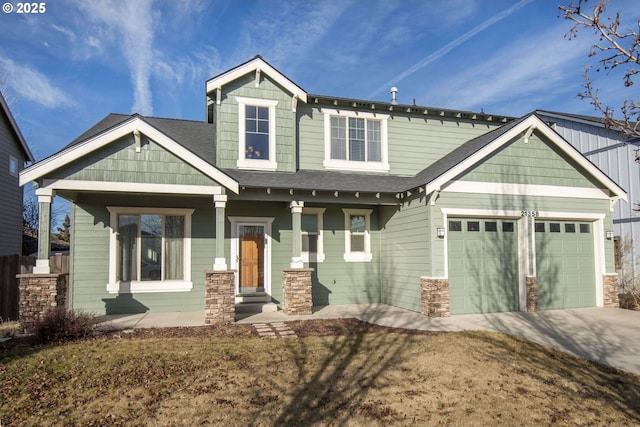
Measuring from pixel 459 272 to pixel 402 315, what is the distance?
1946 millimetres

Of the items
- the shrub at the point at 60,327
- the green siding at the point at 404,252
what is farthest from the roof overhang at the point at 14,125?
the green siding at the point at 404,252

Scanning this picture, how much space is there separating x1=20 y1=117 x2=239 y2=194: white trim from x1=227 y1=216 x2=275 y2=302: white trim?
2112 mm

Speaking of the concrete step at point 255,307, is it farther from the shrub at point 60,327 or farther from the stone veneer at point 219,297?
the shrub at point 60,327

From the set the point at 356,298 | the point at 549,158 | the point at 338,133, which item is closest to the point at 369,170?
the point at 338,133

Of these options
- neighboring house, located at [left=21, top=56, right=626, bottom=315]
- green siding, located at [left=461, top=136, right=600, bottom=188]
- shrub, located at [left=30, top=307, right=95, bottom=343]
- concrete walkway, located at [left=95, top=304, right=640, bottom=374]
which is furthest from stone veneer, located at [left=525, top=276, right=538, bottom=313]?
shrub, located at [left=30, top=307, right=95, bottom=343]

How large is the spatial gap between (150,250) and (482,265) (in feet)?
30.3

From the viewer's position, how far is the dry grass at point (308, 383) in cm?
505

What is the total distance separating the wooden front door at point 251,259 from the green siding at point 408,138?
8.46ft

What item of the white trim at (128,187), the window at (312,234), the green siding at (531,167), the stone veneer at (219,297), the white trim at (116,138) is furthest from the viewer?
the window at (312,234)

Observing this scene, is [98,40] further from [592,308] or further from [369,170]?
[592,308]

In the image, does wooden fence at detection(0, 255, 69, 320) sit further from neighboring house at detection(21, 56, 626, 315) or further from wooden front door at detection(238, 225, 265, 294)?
wooden front door at detection(238, 225, 265, 294)

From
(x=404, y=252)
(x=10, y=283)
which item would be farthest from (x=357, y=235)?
(x=10, y=283)

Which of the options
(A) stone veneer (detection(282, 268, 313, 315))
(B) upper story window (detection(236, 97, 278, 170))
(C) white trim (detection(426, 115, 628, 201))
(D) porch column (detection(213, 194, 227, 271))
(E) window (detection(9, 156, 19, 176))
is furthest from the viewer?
(E) window (detection(9, 156, 19, 176))

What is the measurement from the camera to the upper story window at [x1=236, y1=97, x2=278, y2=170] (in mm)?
12592
